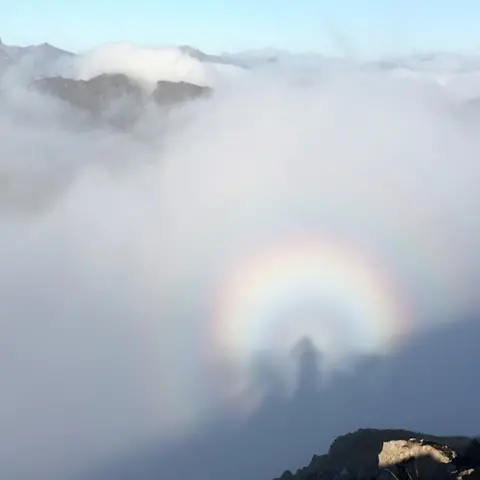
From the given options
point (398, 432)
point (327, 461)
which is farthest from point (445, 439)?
point (327, 461)

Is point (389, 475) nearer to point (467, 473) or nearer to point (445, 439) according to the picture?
point (467, 473)

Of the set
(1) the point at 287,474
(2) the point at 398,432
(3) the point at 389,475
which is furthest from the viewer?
(1) the point at 287,474

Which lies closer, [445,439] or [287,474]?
[445,439]

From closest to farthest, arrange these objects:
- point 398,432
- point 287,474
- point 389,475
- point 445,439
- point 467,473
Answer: point 467,473 → point 389,475 → point 445,439 → point 398,432 → point 287,474

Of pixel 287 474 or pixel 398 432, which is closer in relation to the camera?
pixel 398 432

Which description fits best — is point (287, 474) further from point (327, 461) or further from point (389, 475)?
point (389, 475)

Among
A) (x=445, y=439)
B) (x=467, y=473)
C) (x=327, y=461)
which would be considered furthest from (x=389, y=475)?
→ (x=327, y=461)
